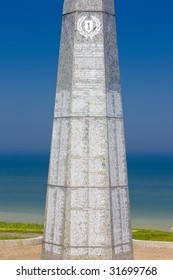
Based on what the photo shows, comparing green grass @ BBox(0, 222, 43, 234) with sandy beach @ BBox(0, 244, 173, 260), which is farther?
green grass @ BBox(0, 222, 43, 234)

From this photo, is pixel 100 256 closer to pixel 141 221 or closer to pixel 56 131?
pixel 56 131

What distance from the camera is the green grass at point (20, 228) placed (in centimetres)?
2241

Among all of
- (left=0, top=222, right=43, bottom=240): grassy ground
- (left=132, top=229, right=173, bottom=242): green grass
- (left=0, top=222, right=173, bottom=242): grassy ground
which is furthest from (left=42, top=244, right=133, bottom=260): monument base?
Answer: (left=0, top=222, right=43, bottom=240): grassy ground

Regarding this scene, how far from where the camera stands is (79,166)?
46.1 ft

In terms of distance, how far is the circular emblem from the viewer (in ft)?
46.7

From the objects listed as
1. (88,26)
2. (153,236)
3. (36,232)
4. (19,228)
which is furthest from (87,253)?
(19,228)

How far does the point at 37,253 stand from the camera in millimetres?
17250

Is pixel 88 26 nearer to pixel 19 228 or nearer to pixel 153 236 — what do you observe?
pixel 153 236

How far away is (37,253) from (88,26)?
727cm

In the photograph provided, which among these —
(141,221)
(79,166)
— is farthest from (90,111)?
(141,221)

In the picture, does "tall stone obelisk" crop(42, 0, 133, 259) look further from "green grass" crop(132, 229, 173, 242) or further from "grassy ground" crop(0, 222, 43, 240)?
"grassy ground" crop(0, 222, 43, 240)

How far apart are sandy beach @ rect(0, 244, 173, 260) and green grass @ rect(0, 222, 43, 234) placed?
4056 millimetres


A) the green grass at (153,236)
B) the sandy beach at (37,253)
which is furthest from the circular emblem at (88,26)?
the green grass at (153,236)

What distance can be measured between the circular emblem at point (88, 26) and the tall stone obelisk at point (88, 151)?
18 mm
